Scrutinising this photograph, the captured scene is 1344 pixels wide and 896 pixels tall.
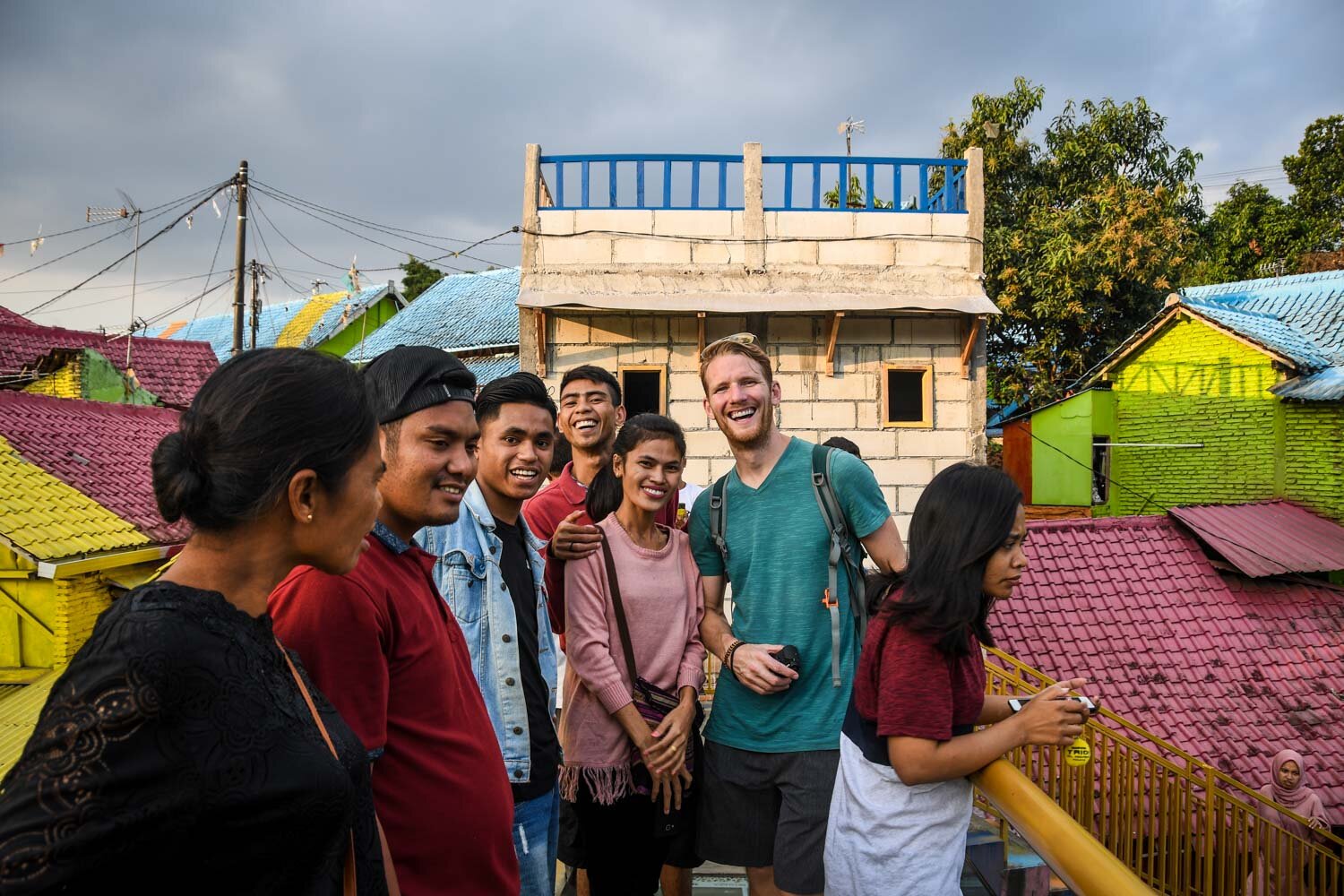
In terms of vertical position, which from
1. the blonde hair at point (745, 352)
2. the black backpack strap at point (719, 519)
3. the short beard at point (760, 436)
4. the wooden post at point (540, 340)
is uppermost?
the wooden post at point (540, 340)

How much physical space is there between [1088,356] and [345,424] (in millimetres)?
18935

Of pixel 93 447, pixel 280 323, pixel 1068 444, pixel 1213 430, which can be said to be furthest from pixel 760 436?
pixel 280 323

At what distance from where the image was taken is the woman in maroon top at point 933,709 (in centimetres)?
169

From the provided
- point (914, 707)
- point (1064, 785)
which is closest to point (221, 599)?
point (914, 707)

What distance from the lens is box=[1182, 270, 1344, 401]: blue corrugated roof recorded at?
12648 mm

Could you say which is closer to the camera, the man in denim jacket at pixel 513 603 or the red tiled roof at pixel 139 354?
the man in denim jacket at pixel 513 603

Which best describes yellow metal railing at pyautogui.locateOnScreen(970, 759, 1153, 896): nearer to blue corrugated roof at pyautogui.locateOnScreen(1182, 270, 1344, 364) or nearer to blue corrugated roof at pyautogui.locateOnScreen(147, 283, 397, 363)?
blue corrugated roof at pyautogui.locateOnScreen(1182, 270, 1344, 364)

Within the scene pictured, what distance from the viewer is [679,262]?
10.4 m

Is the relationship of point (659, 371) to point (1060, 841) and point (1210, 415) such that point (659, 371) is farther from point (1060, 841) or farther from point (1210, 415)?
point (1210, 415)

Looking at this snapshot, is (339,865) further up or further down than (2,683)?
further up

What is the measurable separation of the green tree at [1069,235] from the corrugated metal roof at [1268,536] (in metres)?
5.46

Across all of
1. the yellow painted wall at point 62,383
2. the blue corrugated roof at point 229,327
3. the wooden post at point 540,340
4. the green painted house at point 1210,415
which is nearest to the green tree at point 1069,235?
the green painted house at point 1210,415

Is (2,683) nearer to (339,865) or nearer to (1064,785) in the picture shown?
(339,865)

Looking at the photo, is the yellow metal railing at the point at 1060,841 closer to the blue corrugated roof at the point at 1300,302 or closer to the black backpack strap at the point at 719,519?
the black backpack strap at the point at 719,519
